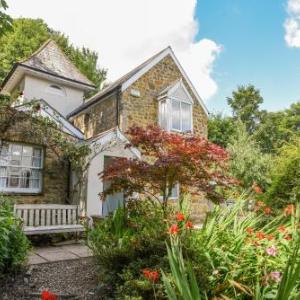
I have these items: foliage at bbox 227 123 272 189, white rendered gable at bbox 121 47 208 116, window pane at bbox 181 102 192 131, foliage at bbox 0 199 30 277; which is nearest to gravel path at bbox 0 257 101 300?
foliage at bbox 0 199 30 277

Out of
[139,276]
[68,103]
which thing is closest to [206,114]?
[68,103]

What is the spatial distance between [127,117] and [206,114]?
5496 millimetres

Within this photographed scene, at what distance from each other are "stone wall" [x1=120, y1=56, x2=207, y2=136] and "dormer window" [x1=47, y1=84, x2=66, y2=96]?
4.74m

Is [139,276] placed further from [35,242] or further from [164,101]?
[164,101]

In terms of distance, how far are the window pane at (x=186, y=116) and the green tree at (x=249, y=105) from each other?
2214 cm

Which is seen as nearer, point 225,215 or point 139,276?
point 139,276

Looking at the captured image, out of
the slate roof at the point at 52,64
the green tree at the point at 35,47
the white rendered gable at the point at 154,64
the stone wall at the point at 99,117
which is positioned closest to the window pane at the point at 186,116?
the white rendered gable at the point at 154,64

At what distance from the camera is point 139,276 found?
3.95 metres

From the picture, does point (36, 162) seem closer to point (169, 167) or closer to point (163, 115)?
point (169, 167)

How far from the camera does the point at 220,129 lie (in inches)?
1267

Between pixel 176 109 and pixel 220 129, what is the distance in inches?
681

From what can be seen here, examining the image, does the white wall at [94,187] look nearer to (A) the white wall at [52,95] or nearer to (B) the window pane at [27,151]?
(B) the window pane at [27,151]

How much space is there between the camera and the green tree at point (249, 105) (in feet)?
122

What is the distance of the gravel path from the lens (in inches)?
167
